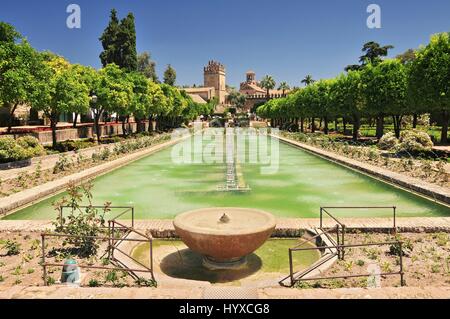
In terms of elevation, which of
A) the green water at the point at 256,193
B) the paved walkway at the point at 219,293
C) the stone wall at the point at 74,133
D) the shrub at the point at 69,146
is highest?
the stone wall at the point at 74,133

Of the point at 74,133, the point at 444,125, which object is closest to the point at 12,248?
the point at 444,125

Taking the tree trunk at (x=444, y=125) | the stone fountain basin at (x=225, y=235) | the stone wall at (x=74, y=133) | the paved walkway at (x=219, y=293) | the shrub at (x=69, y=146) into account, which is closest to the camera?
the paved walkway at (x=219, y=293)

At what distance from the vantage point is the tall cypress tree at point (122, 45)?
58.7 m

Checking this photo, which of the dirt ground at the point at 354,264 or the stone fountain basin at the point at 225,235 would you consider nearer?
the dirt ground at the point at 354,264

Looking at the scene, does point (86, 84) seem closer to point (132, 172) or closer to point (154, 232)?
point (132, 172)

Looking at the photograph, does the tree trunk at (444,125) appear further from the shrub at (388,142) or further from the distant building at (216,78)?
the distant building at (216,78)

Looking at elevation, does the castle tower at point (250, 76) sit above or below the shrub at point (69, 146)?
above

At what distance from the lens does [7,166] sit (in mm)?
18391

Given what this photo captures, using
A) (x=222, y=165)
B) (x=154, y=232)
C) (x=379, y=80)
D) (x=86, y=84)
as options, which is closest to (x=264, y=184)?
(x=222, y=165)

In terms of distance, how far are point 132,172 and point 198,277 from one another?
13.1 meters

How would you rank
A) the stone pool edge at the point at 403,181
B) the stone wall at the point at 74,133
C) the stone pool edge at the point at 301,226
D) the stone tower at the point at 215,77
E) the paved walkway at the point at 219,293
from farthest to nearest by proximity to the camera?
the stone tower at the point at 215,77, the stone wall at the point at 74,133, the stone pool edge at the point at 403,181, the stone pool edge at the point at 301,226, the paved walkway at the point at 219,293

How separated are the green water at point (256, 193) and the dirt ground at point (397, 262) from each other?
2.56m

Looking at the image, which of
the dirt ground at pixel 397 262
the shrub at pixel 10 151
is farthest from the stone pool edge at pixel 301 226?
the shrub at pixel 10 151

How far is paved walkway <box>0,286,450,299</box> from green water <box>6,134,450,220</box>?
220 inches
